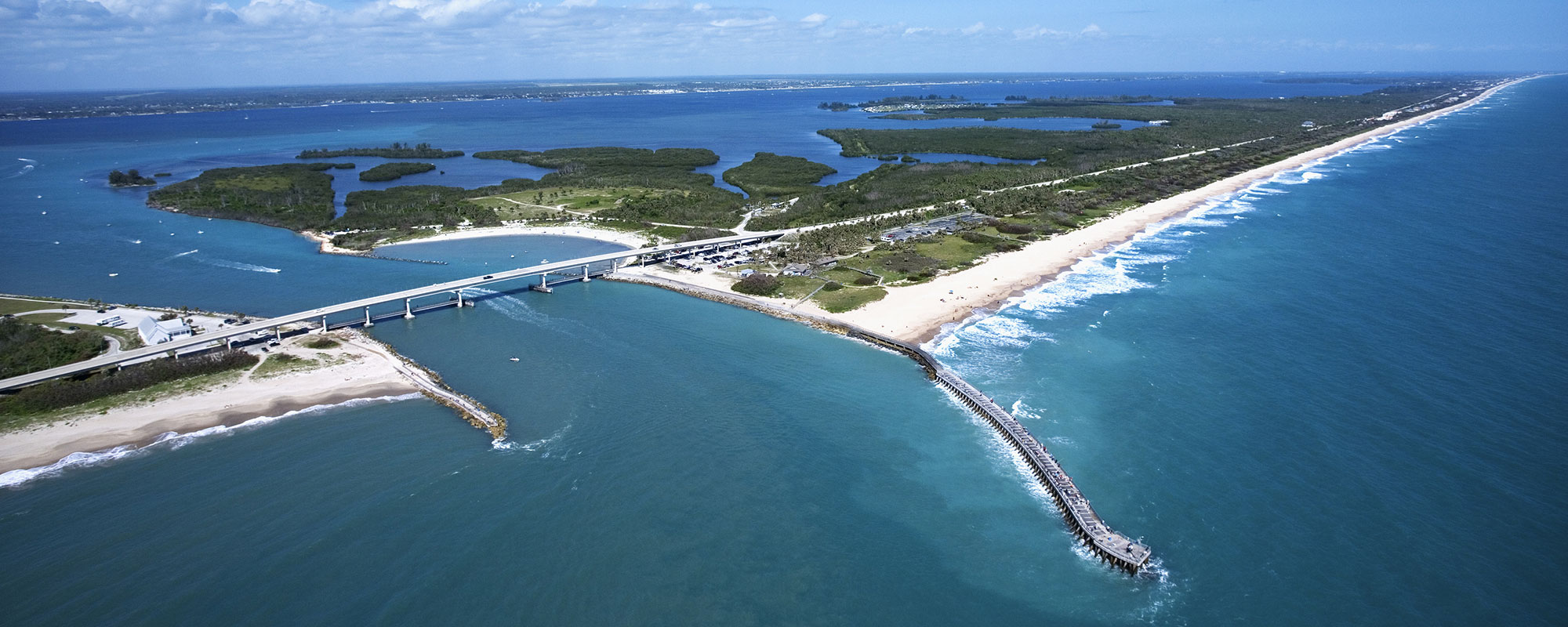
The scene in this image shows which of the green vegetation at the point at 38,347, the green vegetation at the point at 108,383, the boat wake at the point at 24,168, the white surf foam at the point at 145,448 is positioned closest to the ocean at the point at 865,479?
the white surf foam at the point at 145,448

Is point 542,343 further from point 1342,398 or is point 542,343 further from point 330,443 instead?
point 1342,398

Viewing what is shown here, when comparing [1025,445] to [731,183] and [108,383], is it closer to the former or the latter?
[108,383]

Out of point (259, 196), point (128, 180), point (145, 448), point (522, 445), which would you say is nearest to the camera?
point (145, 448)

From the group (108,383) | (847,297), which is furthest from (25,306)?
(847,297)

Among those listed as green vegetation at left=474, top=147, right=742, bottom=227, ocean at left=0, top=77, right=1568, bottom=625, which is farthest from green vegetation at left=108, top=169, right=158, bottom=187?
ocean at left=0, top=77, right=1568, bottom=625

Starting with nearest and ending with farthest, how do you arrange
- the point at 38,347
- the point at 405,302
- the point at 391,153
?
the point at 38,347 < the point at 405,302 < the point at 391,153

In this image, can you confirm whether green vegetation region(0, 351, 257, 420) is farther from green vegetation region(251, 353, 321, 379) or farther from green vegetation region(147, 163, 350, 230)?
green vegetation region(147, 163, 350, 230)
